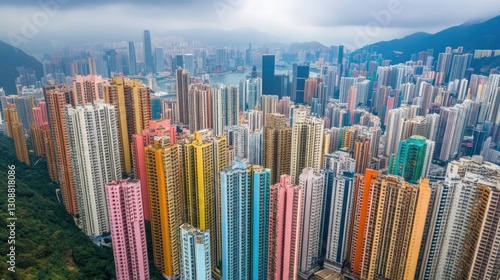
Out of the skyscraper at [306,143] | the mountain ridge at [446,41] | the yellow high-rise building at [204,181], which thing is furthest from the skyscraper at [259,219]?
the mountain ridge at [446,41]

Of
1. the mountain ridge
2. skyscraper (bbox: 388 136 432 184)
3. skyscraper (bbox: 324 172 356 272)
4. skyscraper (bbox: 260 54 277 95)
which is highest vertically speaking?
the mountain ridge

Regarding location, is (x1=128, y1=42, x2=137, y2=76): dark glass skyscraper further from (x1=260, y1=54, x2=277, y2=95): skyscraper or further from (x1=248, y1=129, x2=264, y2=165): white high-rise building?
(x1=248, y1=129, x2=264, y2=165): white high-rise building

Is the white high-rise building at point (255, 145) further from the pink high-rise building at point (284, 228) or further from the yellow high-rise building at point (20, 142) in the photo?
the yellow high-rise building at point (20, 142)

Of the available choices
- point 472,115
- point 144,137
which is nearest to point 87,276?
point 144,137

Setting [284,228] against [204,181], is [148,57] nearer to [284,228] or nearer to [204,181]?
[204,181]

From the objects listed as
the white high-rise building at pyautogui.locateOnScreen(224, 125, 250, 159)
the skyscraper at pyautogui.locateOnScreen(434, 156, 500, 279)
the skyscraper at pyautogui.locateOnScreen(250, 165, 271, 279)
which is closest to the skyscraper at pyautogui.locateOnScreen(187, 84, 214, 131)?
the white high-rise building at pyautogui.locateOnScreen(224, 125, 250, 159)

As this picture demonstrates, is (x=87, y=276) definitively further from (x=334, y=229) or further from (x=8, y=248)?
(x=334, y=229)

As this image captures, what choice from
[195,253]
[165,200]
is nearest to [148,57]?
[165,200]
